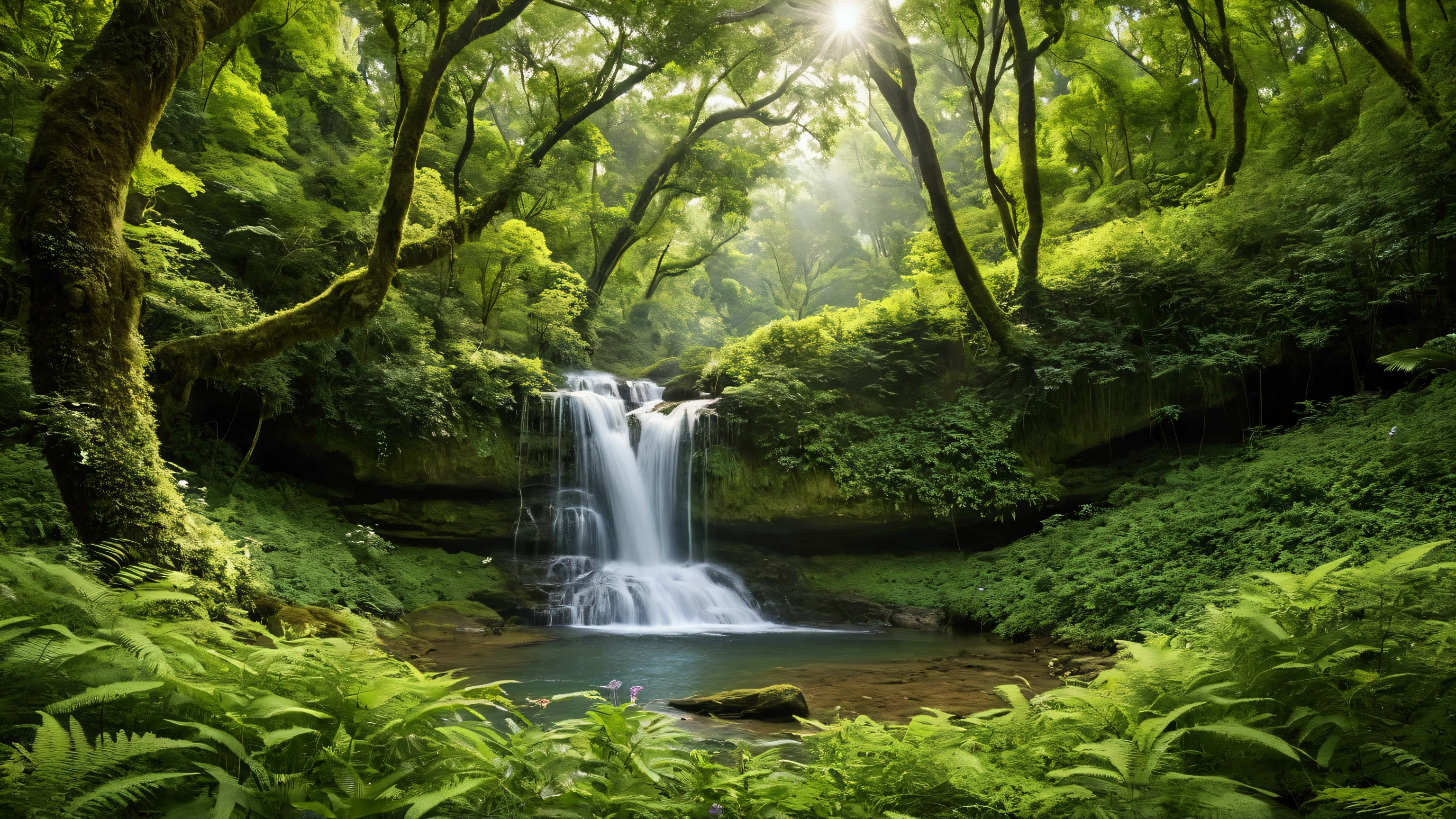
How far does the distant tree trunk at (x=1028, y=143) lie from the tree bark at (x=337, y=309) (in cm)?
1055

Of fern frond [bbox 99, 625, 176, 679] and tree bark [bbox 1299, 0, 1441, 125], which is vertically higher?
tree bark [bbox 1299, 0, 1441, 125]

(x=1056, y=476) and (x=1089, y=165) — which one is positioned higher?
(x=1089, y=165)

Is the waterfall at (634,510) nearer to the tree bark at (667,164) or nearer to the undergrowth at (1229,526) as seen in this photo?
the undergrowth at (1229,526)

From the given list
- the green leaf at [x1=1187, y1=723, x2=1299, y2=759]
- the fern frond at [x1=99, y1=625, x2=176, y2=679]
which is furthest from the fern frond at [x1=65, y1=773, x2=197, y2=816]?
the green leaf at [x1=1187, y1=723, x2=1299, y2=759]

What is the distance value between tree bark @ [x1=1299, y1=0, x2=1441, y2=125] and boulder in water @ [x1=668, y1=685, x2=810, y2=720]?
12435 millimetres

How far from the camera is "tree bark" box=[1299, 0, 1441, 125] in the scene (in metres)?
9.45

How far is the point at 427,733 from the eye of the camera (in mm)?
2287

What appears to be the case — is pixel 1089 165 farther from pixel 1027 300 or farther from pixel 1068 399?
pixel 1068 399

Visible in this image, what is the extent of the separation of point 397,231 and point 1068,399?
1213 centimetres

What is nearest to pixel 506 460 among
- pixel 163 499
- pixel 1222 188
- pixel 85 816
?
pixel 163 499

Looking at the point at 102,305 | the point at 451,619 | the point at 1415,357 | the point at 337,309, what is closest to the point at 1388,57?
the point at 1415,357

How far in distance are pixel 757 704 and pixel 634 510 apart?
889 centimetres

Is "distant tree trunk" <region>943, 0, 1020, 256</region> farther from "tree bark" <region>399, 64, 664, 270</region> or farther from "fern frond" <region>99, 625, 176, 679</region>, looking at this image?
"fern frond" <region>99, 625, 176, 679</region>

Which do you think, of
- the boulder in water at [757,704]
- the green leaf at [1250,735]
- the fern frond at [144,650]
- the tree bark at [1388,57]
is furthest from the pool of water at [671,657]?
the tree bark at [1388,57]
